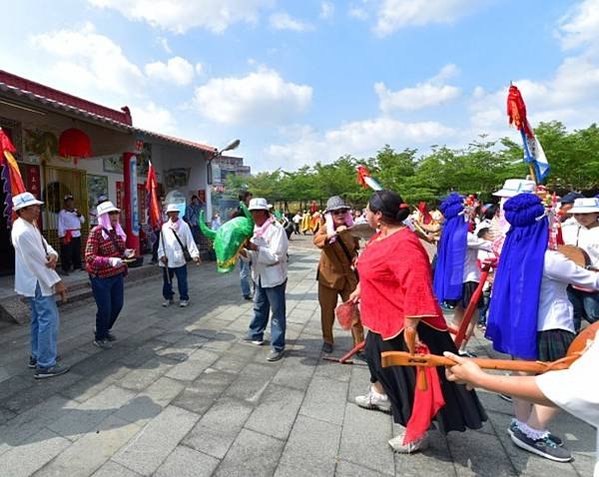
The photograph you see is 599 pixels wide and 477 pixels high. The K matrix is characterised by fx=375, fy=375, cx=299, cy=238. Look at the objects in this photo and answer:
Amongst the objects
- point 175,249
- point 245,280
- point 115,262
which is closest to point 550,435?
point 115,262

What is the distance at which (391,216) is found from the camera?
8.13 feet

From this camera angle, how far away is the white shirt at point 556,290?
240 centimetres

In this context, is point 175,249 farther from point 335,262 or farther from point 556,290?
point 556,290

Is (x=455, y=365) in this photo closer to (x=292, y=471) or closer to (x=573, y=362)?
(x=573, y=362)

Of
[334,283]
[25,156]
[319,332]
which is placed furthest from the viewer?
[25,156]

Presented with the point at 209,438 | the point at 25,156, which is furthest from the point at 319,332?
the point at 25,156

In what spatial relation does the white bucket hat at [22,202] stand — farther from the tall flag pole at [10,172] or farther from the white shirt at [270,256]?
the white shirt at [270,256]

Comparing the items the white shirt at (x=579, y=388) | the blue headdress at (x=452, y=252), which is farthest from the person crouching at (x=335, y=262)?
the white shirt at (x=579, y=388)

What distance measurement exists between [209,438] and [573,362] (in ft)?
7.79

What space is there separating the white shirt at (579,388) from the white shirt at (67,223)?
8874mm

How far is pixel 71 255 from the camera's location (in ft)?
26.5

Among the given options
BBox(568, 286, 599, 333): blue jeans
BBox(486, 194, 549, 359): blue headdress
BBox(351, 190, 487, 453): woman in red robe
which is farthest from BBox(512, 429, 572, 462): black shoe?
BBox(568, 286, 599, 333): blue jeans

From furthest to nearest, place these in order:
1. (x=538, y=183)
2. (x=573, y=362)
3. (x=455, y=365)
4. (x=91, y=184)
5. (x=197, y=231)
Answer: (x=197, y=231) < (x=91, y=184) < (x=538, y=183) < (x=455, y=365) < (x=573, y=362)

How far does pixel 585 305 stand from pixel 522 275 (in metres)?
2.33
